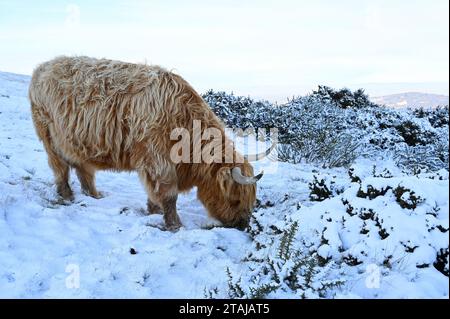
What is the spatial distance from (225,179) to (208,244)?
90cm

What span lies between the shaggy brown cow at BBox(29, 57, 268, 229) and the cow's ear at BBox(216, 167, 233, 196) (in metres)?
0.01

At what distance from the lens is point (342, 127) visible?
11180mm

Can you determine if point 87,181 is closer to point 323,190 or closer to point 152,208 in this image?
point 152,208

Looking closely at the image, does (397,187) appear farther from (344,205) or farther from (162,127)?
(162,127)

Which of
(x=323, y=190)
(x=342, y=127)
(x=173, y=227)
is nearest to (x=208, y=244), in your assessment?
(x=173, y=227)

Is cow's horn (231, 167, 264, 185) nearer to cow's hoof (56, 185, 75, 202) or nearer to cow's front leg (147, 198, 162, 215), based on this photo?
cow's front leg (147, 198, 162, 215)

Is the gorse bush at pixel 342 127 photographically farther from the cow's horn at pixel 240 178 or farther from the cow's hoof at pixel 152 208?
the cow's hoof at pixel 152 208

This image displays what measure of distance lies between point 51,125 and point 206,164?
7.75 ft

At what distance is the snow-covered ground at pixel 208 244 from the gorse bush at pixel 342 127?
3.26 m

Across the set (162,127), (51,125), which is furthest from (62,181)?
(162,127)

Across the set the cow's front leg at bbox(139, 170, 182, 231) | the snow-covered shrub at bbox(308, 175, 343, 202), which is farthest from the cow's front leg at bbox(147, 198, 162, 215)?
the snow-covered shrub at bbox(308, 175, 343, 202)

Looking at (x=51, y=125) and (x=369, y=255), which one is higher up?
(x=51, y=125)
